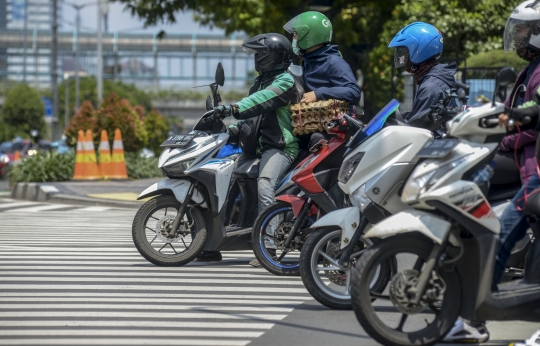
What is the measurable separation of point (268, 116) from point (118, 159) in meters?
15.0

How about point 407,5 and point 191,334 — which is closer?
point 191,334

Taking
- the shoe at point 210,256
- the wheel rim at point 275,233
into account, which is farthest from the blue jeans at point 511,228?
the shoe at point 210,256

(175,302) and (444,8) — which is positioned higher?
(444,8)

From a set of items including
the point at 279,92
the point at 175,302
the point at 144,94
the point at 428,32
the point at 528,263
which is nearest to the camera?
the point at 528,263

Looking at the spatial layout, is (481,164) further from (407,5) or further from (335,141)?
(407,5)

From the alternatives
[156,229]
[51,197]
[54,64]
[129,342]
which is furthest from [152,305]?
[54,64]

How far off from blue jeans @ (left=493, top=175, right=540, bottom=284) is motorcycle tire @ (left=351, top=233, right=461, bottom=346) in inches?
11.3

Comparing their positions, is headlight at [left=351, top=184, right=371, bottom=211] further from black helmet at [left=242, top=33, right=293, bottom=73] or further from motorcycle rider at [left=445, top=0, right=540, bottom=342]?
black helmet at [left=242, top=33, right=293, bottom=73]

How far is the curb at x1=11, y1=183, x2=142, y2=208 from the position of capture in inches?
687

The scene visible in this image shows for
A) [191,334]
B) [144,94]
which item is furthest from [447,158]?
[144,94]

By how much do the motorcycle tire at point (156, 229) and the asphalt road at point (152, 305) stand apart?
9 cm

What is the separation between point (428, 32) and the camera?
279 inches

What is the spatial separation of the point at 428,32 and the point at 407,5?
54.1 ft

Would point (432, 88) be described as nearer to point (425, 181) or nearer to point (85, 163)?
point (425, 181)
